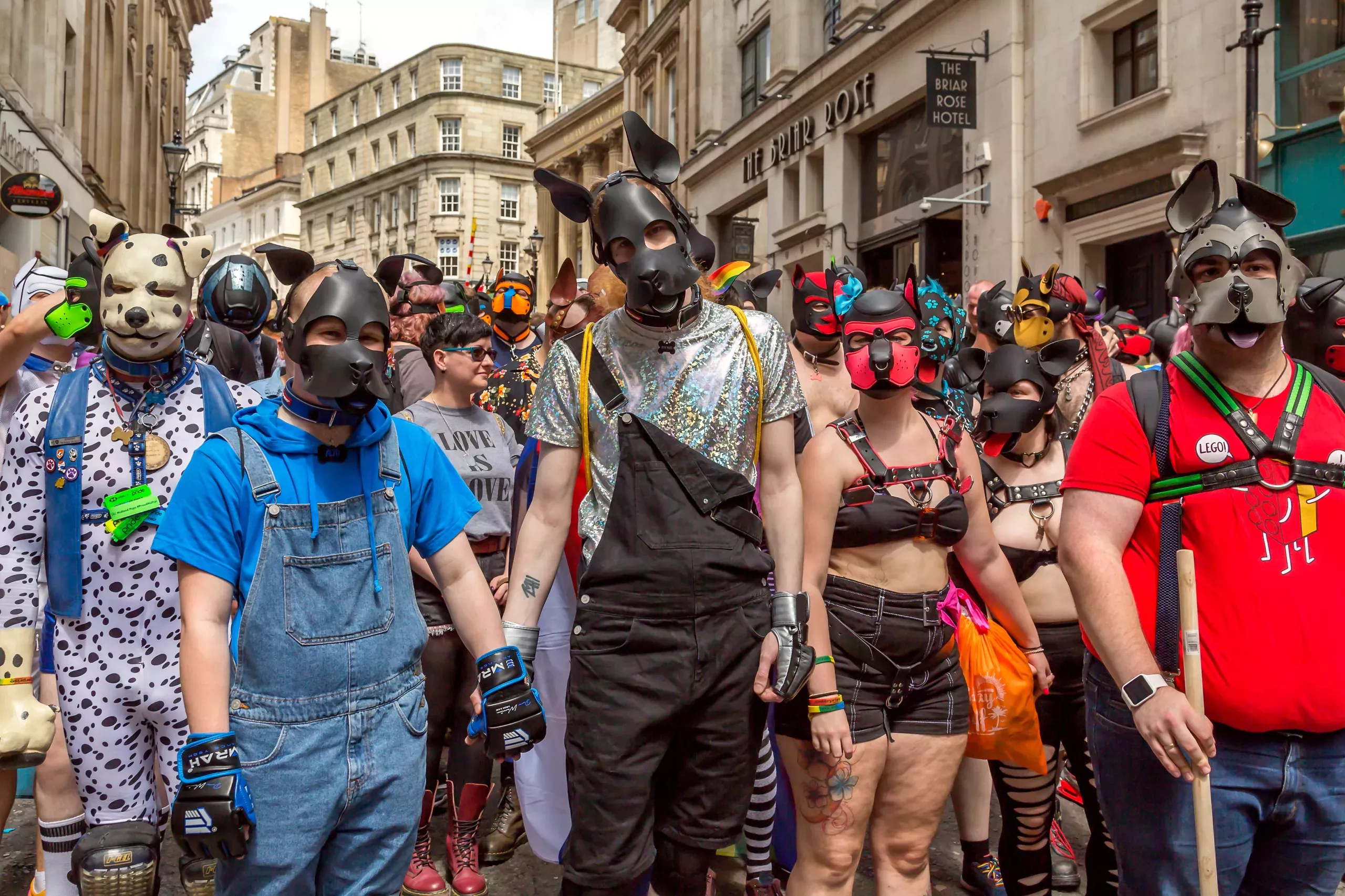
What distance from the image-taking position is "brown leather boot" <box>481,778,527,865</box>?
495 cm

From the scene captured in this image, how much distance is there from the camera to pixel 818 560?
11.1 ft

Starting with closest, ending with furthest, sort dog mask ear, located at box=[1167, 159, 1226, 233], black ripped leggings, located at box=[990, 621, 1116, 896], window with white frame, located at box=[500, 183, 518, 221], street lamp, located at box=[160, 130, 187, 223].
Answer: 1. dog mask ear, located at box=[1167, 159, 1226, 233]
2. black ripped leggings, located at box=[990, 621, 1116, 896]
3. street lamp, located at box=[160, 130, 187, 223]
4. window with white frame, located at box=[500, 183, 518, 221]

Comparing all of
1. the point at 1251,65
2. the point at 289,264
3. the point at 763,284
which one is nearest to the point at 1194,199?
the point at 289,264

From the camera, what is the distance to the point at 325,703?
263 cm

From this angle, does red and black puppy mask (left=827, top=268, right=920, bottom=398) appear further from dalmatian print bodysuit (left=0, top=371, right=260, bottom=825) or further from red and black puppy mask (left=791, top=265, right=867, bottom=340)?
dalmatian print bodysuit (left=0, top=371, right=260, bottom=825)

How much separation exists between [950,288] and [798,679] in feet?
57.9

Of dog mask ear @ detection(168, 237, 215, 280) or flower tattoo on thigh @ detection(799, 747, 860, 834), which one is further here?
dog mask ear @ detection(168, 237, 215, 280)

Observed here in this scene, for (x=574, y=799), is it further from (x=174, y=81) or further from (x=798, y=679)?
(x=174, y=81)

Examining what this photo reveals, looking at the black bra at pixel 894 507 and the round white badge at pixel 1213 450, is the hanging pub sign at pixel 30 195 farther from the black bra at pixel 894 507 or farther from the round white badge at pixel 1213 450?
the round white badge at pixel 1213 450

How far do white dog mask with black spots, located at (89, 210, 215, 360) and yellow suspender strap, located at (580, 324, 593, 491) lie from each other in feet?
4.30

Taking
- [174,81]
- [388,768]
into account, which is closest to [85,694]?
[388,768]

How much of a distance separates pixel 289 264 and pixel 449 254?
2546 inches

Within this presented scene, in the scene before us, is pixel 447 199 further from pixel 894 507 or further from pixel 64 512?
pixel 894 507

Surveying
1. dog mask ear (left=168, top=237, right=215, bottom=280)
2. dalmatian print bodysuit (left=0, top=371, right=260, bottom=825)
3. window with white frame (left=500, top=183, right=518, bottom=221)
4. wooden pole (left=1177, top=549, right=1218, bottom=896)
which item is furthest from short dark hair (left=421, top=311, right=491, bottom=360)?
window with white frame (left=500, top=183, right=518, bottom=221)
